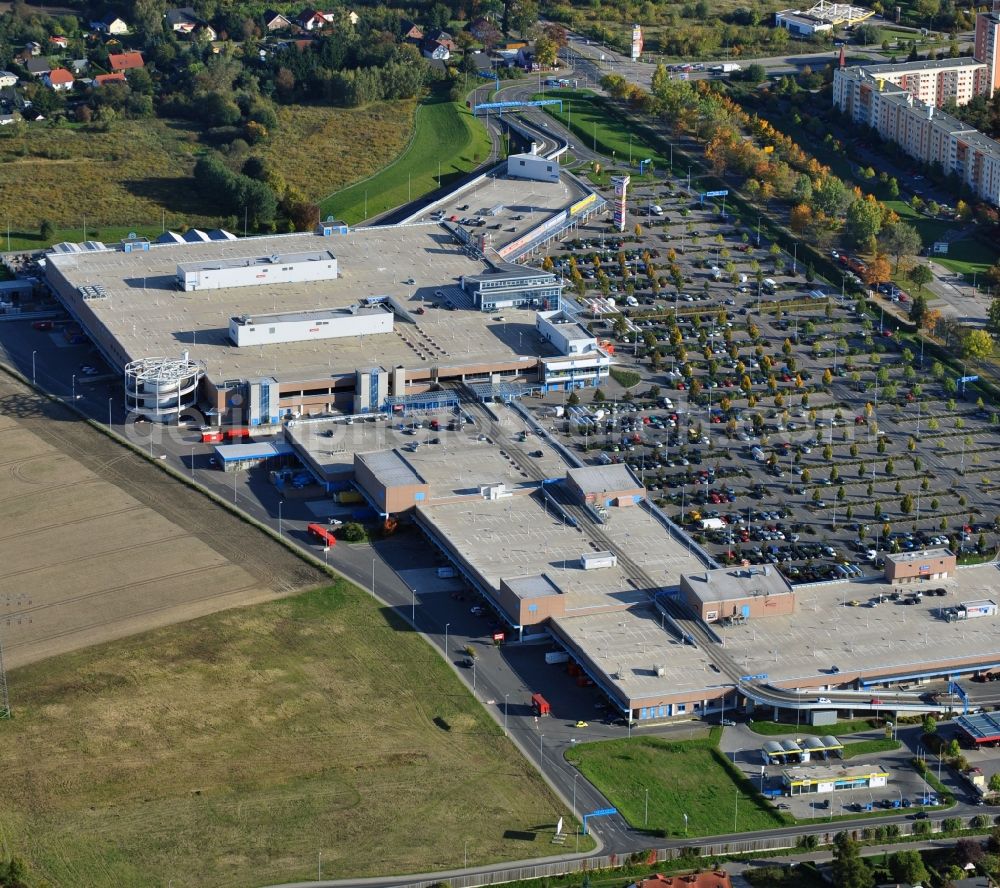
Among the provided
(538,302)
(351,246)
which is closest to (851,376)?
(538,302)

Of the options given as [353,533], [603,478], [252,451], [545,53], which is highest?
[545,53]

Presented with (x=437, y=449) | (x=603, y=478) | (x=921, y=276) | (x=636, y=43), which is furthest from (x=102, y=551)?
(x=636, y=43)

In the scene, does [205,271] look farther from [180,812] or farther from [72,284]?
[180,812]

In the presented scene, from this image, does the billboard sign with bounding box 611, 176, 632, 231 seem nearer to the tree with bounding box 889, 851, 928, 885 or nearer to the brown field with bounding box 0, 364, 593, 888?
the brown field with bounding box 0, 364, 593, 888

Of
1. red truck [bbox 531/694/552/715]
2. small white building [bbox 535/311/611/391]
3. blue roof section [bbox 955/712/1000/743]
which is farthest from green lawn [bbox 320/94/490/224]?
blue roof section [bbox 955/712/1000/743]

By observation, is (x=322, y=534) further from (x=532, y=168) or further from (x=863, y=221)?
(x=532, y=168)

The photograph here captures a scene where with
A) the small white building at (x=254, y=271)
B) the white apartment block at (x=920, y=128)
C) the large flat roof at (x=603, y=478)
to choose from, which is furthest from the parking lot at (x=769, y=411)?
the small white building at (x=254, y=271)

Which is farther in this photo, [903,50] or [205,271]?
[903,50]
